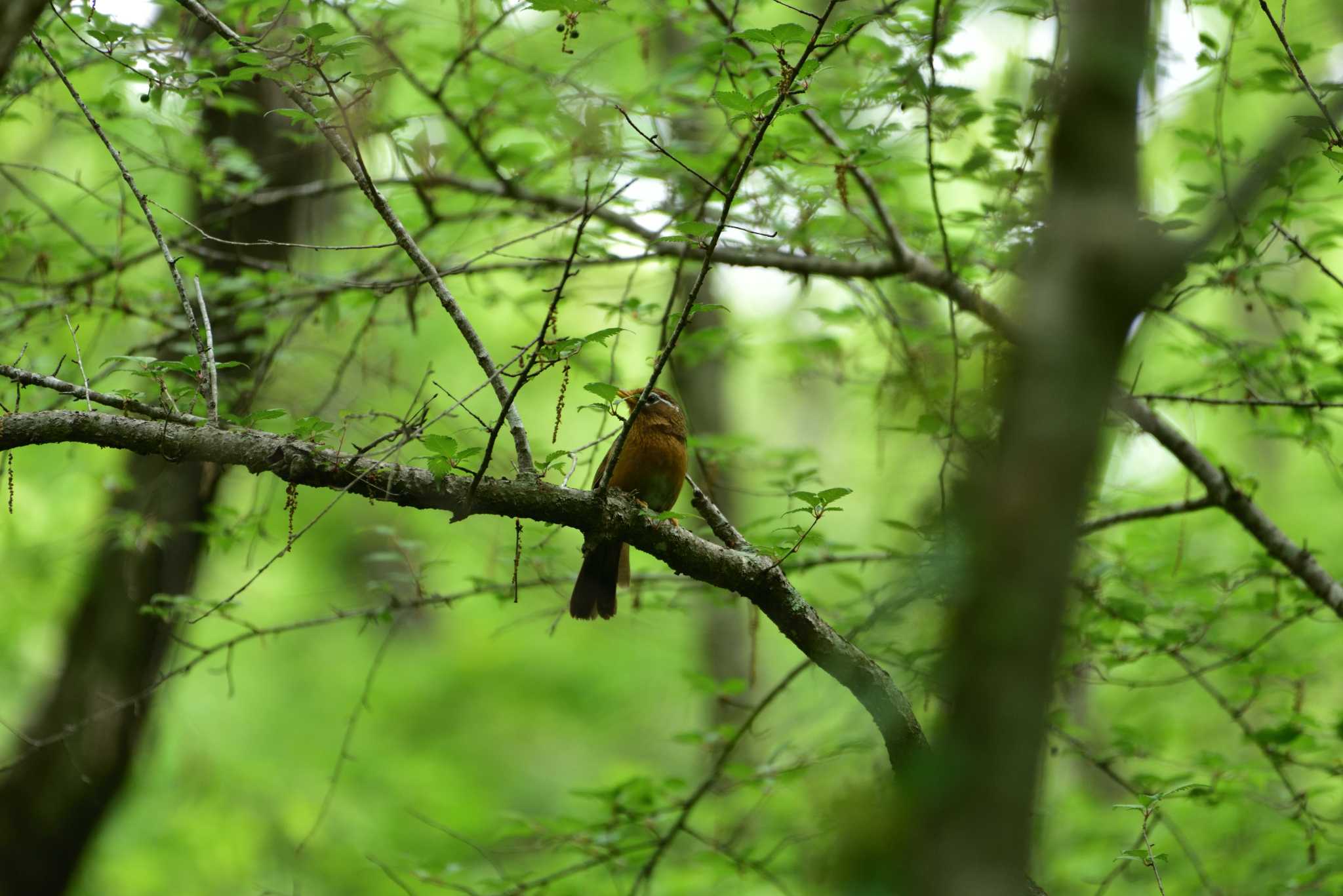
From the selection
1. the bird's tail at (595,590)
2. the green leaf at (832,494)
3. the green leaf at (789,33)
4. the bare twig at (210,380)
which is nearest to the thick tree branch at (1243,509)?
the green leaf at (832,494)

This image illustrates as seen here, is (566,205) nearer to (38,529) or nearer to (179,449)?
(179,449)

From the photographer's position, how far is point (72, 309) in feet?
15.4

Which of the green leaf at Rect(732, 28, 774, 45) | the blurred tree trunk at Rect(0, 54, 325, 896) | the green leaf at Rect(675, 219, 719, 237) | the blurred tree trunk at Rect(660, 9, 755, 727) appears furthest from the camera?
the blurred tree trunk at Rect(660, 9, 755, 727)

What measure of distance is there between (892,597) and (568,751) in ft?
33.1

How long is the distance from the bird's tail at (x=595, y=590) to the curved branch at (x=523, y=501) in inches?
61.0

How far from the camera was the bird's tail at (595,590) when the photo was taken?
4344 millimetres

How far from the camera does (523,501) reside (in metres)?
2.57

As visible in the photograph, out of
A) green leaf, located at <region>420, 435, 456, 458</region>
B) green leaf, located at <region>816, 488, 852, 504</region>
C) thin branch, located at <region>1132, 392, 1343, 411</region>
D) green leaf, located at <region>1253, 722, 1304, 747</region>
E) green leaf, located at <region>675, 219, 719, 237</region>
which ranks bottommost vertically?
green leaf, located at <region>1253, 722, 1304, 747</region>

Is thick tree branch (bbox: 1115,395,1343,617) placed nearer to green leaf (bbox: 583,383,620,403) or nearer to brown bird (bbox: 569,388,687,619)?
brown bird (bbox: 569,388,687,619)

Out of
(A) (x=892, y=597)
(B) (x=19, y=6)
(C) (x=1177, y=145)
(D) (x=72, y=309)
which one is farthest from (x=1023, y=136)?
(D) (x=72, y=309)

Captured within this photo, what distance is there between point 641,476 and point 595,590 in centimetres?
51

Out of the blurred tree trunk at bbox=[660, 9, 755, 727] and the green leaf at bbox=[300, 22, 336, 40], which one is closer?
the green leaf at bbox=[300, 22, 336, 40]

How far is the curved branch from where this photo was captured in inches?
95.7

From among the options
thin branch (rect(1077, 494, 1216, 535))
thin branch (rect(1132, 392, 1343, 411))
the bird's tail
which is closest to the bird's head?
the bird's tail
